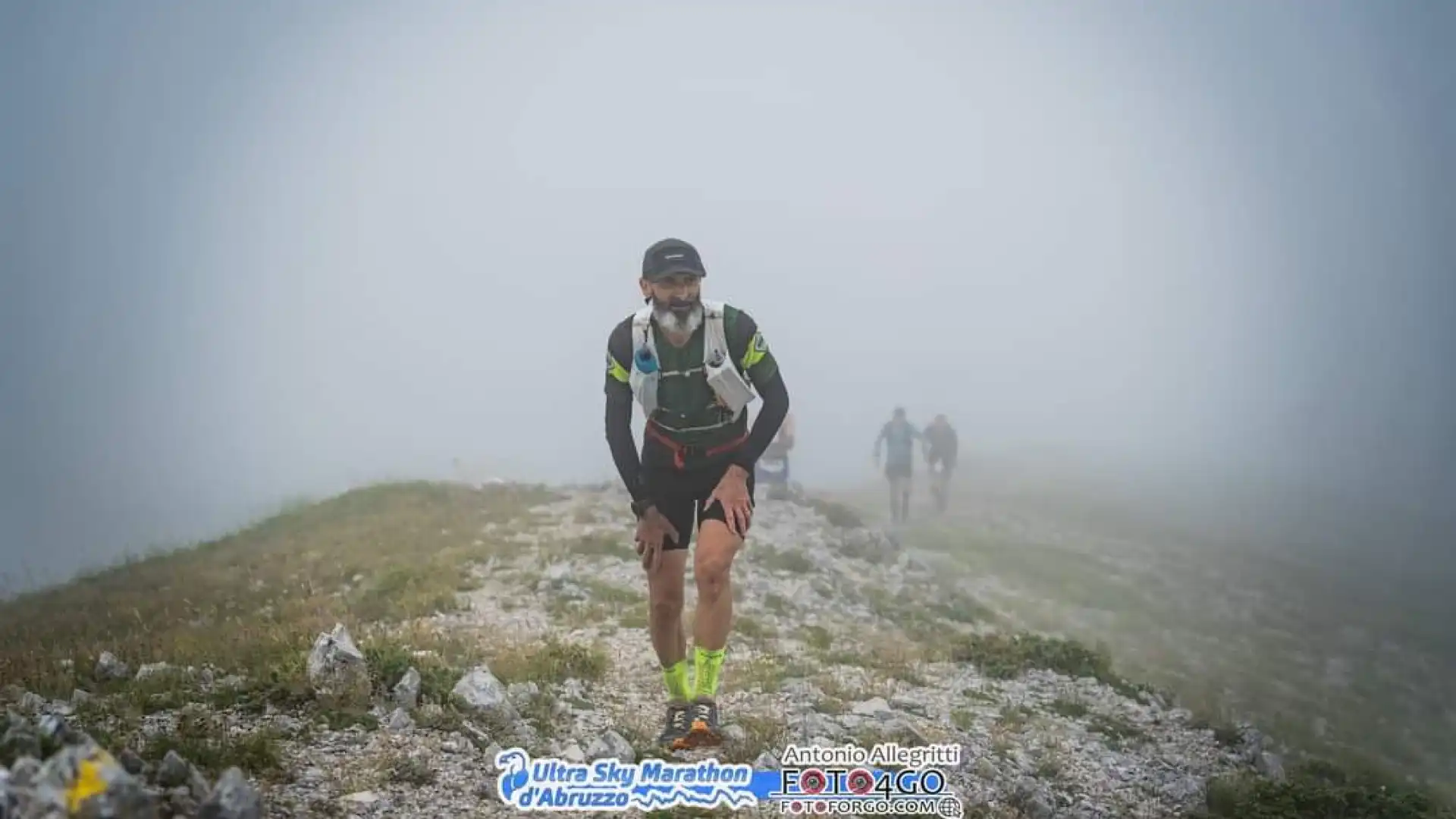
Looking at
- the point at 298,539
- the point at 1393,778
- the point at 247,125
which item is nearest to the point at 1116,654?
the point at 1393,778

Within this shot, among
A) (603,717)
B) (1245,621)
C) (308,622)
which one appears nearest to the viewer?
(603,717)

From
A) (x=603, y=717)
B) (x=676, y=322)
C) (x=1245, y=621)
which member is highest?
(x=676, y=322)

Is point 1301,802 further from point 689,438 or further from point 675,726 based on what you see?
point 689,438

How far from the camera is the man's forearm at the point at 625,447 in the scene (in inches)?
290

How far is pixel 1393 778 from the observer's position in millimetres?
11477

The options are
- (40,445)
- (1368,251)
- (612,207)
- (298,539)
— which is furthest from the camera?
(612,207)

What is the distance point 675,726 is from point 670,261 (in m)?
3.40

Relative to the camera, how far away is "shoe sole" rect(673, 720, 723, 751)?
752cm

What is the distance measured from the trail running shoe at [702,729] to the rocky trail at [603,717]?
0.21 metres

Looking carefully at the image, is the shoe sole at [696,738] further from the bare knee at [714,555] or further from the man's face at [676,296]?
the man's face at [676,296]

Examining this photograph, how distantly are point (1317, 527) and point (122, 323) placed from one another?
86211 mm

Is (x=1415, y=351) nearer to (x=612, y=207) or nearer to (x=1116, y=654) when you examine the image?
(x=1116, y=654)

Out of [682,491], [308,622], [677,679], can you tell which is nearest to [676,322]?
[682,491]

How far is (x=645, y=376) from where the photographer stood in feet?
23.9
